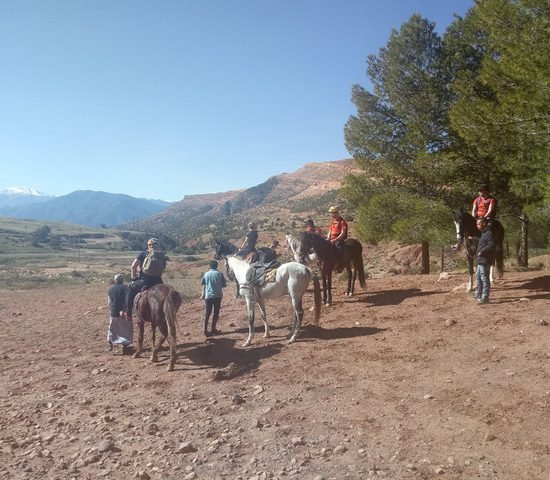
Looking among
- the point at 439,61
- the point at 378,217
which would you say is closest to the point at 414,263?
the point at 378,217

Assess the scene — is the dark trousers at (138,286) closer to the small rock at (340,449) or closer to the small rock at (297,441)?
the small rock at (297,441)

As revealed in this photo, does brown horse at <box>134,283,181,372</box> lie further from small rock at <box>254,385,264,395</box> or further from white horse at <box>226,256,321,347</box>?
small rock at <box>254,385,264,395</box>

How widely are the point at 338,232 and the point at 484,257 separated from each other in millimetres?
3760

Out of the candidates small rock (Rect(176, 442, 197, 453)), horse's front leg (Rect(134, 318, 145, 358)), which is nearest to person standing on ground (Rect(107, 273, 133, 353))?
horse's front leg (Rect(134, 318, 145, 358))

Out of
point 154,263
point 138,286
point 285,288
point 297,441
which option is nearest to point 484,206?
point 285,288

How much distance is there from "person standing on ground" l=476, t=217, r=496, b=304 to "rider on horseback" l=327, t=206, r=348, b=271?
10.9ft

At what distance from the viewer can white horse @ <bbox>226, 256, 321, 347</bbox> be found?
28.0ft

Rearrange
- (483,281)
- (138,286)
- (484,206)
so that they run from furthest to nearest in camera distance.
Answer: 1. (484,206)
2. (483,281)
3. (138,286)

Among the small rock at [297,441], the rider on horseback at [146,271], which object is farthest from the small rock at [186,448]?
the rider on horseback at [146,271]

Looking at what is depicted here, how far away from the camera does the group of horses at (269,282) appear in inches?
316

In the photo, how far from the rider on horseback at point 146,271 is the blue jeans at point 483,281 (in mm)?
6688

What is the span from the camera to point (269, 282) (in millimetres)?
8852

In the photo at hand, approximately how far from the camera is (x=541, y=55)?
925 cm

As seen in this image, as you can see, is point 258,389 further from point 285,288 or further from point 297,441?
point 285,288
